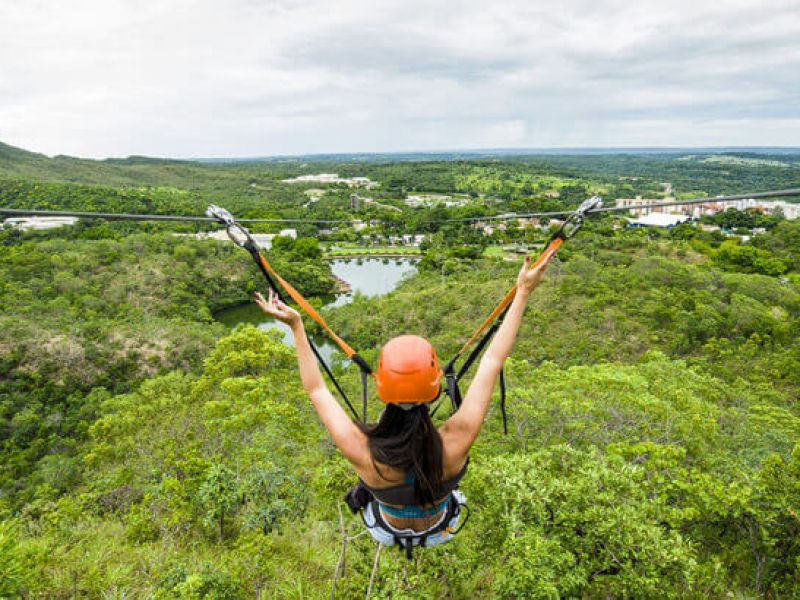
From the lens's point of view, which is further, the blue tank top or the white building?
the white building

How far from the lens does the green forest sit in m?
4.46

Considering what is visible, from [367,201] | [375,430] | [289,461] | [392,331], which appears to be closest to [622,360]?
[392,331]

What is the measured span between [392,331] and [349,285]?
1999 centimetres

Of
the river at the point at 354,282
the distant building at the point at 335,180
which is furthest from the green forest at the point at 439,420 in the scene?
the distant building at the point at 335,180

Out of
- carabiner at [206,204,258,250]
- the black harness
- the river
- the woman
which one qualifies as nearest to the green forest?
the black harness

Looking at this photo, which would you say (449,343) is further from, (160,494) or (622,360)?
(160,494)

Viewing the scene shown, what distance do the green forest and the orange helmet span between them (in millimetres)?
3162

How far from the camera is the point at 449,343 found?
27.5 metres

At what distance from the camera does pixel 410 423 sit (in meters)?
1.70

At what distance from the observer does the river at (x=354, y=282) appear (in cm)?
4372

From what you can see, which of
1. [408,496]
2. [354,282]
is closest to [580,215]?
[408,496]

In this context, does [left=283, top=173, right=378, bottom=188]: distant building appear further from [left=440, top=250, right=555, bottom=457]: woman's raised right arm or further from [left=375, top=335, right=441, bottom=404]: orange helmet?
[left=375, top=335, right=441, bottom=404]: orange helmet

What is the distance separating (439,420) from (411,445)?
12696 millimetres

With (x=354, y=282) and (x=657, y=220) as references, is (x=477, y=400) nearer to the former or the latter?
(x=354, y=282)
